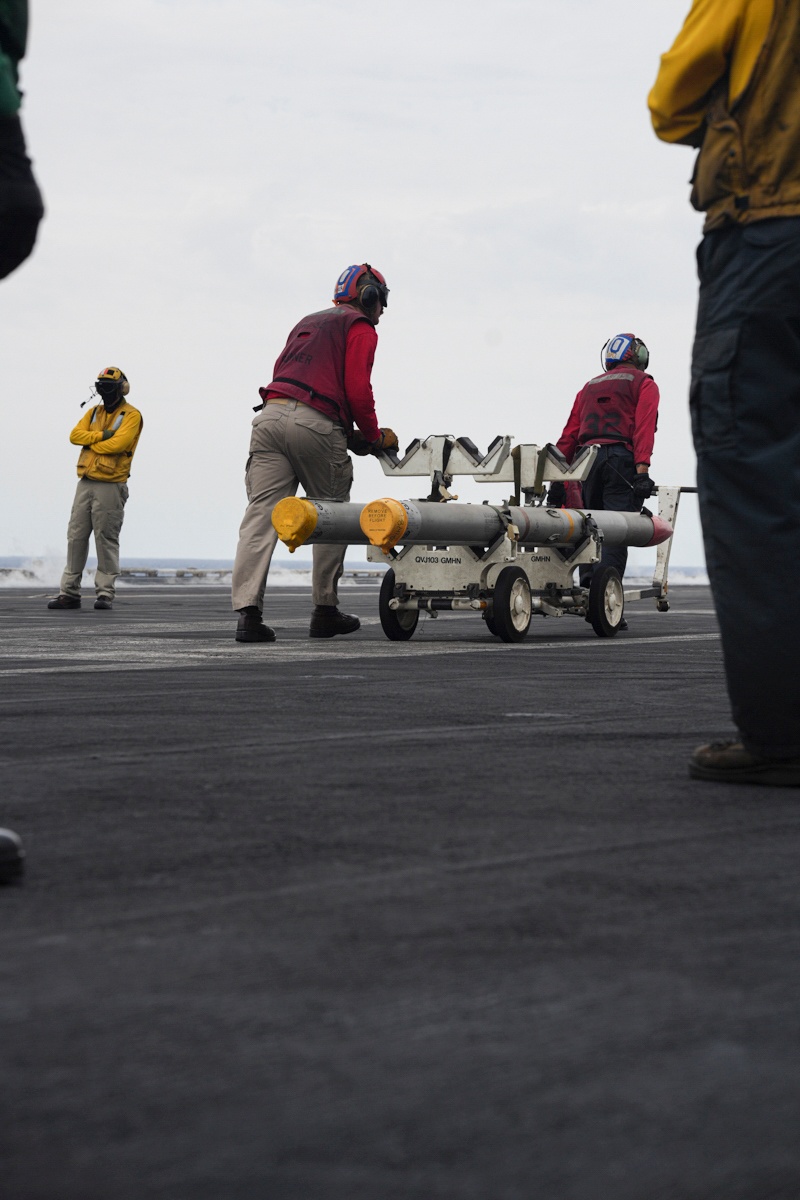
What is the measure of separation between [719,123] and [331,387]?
602 centimetres

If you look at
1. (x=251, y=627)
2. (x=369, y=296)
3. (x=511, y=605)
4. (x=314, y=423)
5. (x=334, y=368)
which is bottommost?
(x=251, y=627)

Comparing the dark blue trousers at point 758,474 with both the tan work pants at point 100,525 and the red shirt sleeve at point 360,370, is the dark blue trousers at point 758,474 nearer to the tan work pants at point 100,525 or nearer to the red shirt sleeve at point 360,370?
the red shirt sleeve at point 360,370

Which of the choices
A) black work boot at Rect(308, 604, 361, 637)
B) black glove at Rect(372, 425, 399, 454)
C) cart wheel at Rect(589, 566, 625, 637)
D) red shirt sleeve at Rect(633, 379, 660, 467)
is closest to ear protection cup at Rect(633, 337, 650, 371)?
red shirt sleeve at Rect(633, 379, 660, 467)

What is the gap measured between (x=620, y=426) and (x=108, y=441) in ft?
17.2

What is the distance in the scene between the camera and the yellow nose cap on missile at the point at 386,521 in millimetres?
9016

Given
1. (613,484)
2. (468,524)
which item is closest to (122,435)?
(613,484)

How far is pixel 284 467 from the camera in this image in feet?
31.8

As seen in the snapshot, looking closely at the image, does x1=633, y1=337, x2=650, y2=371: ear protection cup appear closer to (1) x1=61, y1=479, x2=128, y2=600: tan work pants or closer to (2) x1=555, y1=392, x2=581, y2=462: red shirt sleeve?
(2) x1=555, y1=392, x2=581, y2=462: red shirt sleeve

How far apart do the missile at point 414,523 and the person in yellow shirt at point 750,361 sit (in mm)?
5333

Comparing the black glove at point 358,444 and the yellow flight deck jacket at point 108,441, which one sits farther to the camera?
the yellow flight deck jacket at point 108,441

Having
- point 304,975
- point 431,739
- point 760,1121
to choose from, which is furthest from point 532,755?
point 760,1121

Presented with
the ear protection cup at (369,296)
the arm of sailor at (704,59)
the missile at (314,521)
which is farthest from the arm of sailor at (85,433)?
the arm of sailor at (704,59)

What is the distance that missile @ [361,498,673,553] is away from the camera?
9.04 meters

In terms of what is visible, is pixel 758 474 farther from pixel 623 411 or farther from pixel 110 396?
pixel 110 396
